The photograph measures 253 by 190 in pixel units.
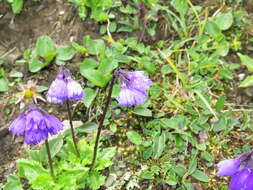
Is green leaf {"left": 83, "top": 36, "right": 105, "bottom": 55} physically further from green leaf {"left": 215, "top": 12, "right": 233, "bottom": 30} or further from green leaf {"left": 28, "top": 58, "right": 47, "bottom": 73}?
green leaf {"left": 215, "top": 12, "right": 233, "bottom": 30}

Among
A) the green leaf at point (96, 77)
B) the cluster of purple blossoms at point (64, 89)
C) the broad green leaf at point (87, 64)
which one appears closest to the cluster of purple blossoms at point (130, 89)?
the cluster of purple blossoms at point (64, 89)

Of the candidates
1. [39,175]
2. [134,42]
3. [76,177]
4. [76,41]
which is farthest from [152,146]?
[76,41]

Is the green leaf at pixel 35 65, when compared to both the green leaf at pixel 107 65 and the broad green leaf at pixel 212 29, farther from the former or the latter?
the broad green leaf at pixel 212 29

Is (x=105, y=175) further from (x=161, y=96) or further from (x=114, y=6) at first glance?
(x=114, y=6)

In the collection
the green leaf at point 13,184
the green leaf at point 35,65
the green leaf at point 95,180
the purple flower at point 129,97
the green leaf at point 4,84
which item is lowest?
the green leaf at point 13,184

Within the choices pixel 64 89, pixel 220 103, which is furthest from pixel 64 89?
pixel 220 103

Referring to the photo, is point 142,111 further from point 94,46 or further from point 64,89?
point 64,89

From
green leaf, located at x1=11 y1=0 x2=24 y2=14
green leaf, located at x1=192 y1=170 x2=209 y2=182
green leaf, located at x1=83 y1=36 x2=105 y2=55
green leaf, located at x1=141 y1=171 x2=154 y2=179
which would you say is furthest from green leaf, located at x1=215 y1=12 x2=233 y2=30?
green leaf, located at x1=11 y1=0 x2=24 y2=14
